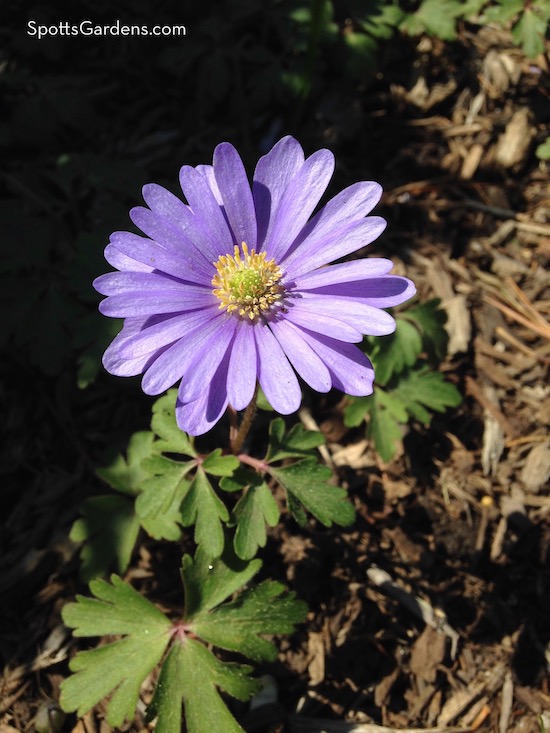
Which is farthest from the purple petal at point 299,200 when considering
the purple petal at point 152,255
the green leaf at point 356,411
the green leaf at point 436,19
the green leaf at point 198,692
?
the green leaf at point 436,19

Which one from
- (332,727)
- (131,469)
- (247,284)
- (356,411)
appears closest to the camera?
(247,284)

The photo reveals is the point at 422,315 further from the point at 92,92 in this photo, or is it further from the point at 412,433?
the point at 92,92

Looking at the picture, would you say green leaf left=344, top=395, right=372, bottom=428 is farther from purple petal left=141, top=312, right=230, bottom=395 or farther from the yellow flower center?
purple petal left=141, top=312, right=230, bottom=395

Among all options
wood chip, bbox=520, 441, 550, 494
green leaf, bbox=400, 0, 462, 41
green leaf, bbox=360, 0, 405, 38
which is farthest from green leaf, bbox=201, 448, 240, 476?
green leaf, bbox=400, 0, 462, 41

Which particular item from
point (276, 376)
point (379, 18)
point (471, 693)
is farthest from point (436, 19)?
point (471, 693)

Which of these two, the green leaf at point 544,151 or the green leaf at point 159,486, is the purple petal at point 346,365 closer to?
the green leaf at point 159,486

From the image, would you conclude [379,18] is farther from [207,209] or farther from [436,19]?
[207,209]
